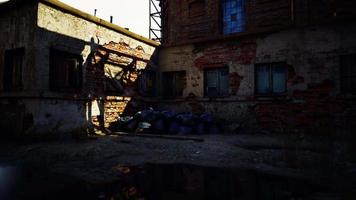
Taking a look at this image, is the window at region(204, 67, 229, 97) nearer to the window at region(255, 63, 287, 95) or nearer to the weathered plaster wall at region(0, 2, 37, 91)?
the window at region(255, 63, 287, 95)

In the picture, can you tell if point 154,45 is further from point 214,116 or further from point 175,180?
point 175,180

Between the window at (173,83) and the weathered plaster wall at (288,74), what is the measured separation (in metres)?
0.46

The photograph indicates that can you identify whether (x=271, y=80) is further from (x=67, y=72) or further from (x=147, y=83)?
(x=67, y=72)

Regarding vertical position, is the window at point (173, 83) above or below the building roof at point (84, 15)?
below

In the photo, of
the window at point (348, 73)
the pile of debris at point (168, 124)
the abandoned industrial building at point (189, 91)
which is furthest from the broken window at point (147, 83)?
the window at point (348, 73)

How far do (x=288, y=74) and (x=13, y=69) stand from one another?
→ 27.5ft

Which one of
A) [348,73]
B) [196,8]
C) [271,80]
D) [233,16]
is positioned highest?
[196,8]

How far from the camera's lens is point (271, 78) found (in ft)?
28.1

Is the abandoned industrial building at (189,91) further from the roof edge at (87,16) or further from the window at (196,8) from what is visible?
the window at (196,8)

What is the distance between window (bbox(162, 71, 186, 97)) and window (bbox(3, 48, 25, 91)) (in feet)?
18.1

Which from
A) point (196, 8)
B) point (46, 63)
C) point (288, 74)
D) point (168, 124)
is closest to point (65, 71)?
point (46, 63)

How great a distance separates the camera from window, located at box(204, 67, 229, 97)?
9.41 meters

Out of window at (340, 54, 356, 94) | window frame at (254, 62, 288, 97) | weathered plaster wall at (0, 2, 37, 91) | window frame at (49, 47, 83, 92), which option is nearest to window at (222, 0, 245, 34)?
window frame at (254, 62, 288, 97)

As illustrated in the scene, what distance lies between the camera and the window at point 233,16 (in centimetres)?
1373
